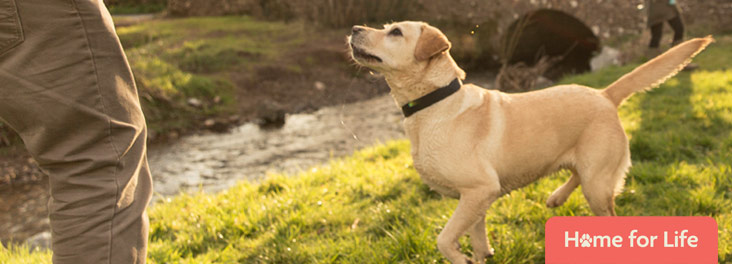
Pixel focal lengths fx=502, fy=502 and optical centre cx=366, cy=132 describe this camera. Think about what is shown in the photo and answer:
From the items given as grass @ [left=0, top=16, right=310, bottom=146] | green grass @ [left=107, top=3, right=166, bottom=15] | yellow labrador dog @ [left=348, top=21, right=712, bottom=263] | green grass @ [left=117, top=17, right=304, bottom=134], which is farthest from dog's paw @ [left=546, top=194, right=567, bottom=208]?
green grass @ [left=107, top=3, right=166, bottom=15]

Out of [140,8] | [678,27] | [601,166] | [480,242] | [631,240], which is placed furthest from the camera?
[140,8]

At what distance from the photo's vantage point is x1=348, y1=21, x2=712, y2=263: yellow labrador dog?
2633 mm

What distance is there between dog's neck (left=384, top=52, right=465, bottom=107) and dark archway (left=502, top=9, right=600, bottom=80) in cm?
1032

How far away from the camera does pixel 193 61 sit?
1250 centimetres

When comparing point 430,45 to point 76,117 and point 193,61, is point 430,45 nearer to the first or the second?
point 76,117

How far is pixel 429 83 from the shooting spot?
2715 mm

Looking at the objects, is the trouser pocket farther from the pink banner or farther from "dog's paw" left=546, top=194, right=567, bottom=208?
"dog's paw" left=546, top=194, right=567, bottom=208

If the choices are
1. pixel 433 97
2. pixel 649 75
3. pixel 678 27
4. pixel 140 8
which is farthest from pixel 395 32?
pixel 140 8

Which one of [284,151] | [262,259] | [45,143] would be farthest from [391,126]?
[45,143]

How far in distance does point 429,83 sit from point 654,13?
7.94 meters

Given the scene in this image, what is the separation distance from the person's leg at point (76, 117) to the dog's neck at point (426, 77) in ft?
4.50

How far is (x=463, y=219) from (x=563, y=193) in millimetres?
1172

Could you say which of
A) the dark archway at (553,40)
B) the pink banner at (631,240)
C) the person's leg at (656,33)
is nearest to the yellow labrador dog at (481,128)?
the pink banner at (631,240)

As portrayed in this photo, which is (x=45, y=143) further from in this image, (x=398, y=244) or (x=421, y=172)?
(x=398, y=244)
